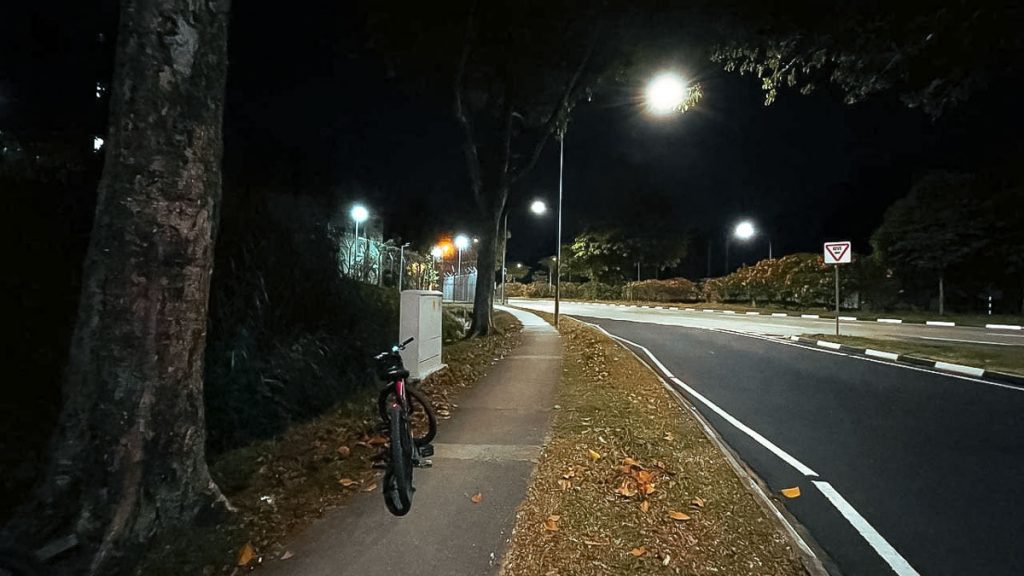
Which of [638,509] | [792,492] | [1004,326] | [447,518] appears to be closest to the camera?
[447,518]

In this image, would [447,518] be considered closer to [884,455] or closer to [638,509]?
[638,509]

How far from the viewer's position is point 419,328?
7902 mm

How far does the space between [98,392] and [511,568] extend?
2488mm

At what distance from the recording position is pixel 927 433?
633 centimetres

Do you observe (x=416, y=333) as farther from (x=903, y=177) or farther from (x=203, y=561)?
(x=903, y=177)

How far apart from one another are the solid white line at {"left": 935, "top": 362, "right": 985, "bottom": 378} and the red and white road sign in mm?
5630

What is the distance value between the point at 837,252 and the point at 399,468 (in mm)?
16440

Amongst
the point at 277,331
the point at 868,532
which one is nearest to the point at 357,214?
the point at 277,331

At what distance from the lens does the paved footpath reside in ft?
10.7

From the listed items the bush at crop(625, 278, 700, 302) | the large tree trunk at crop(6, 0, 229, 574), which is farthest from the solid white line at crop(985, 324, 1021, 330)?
the large tree trunk at crop(6, 0, 229, 574)

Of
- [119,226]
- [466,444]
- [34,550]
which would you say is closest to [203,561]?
[34,550]

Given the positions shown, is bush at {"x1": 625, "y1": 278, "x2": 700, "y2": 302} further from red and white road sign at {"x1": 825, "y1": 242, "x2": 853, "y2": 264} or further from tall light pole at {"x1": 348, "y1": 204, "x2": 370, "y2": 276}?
tall light pole at {"x1": 348, "y1": 204, "x2": 370, "y2": 276}

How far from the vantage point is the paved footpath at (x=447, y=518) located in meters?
3.25

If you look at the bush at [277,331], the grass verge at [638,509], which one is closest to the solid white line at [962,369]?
the grass verge at [638,509]
